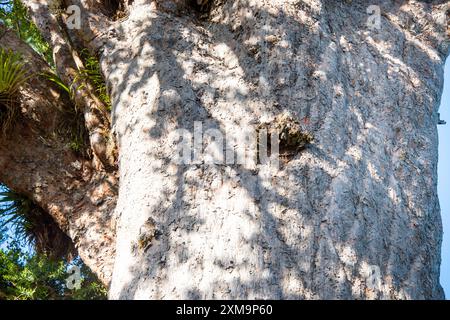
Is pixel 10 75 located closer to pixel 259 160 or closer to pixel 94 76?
pixel 94 76

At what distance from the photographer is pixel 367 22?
3.71 m

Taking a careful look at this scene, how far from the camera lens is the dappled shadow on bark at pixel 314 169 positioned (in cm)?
232

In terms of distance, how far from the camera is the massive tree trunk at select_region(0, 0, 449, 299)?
234cm

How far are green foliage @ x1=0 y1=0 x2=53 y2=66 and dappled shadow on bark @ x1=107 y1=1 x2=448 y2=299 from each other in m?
2.81

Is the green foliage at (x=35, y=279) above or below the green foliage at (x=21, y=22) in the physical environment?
below

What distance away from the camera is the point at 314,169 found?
2.62m

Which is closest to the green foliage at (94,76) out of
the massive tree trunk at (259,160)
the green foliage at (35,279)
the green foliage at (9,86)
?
the massive tree trunk at (259,160)

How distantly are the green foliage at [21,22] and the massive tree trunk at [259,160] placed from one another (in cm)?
206

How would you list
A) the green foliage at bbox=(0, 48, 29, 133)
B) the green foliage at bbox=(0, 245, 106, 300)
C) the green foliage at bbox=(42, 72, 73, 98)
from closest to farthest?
the green foliage at bbox=(0, 48, 29, 133)
the green foliage at bbox=(42, 72, 73, 98)
the green foliage at bbox=(0, 245, 106, 300)

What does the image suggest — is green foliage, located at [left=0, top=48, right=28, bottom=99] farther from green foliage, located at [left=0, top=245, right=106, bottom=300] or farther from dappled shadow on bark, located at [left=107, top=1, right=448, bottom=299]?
green foliage, located at [left=0, top=245, right=106, bottom=300]

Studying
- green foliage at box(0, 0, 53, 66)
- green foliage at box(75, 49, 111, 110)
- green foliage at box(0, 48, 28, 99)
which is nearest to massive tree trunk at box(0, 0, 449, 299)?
green foliage at box(75, 49, 111, 110)

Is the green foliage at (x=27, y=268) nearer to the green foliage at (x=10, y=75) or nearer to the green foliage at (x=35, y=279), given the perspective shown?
the green foliage at (x=35, y=279)

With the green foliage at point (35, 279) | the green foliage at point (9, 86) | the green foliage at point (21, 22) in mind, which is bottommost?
the green foliage at point (35, 279)
